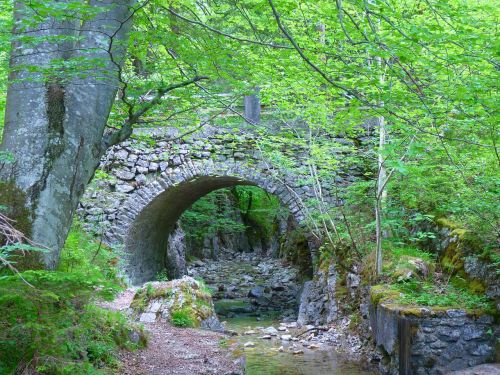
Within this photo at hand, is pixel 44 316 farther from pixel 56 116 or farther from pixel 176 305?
pixel 176 305

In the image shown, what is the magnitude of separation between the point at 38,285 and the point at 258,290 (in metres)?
10.9

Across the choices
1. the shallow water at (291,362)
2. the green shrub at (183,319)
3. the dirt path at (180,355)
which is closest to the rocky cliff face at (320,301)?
the shallow water at (291,362)

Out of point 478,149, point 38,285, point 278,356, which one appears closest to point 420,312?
point 478,149

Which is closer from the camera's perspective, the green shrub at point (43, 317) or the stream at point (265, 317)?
the green shrub at point (43, 317)

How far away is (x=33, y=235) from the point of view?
2.98m

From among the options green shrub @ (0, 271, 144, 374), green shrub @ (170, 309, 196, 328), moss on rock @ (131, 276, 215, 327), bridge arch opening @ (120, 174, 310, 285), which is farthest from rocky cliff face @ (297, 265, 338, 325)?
green shrub @ (0, 271, 144, 374)

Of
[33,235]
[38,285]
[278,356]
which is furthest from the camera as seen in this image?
[278,356]

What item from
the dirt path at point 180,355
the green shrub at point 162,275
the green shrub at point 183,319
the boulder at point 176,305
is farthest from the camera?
the green shrub at point 162,275

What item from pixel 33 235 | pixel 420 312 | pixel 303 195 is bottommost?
pixel 420 312

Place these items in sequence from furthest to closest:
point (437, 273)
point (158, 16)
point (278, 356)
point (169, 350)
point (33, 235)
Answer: point (278, 356)
point (437, 273)
point (169, 350)
point (158, 16)
point (33, 235)

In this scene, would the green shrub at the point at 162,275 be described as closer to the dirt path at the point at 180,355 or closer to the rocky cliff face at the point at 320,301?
the rocky cliff face at the point at 320,301

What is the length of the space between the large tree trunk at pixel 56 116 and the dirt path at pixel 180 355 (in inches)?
59.9

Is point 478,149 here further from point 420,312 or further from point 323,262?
point 323,262

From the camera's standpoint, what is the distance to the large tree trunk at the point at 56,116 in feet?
10.0
